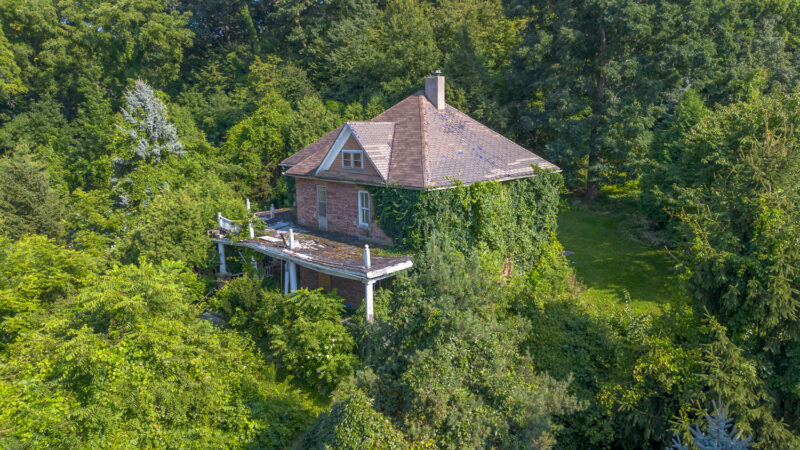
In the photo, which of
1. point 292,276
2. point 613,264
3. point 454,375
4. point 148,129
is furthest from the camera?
point 148,129

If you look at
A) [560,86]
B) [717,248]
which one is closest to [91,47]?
[560,86]

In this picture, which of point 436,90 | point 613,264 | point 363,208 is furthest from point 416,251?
point 613,264

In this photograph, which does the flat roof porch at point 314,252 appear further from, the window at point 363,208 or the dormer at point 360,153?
the dormer at point 360,153

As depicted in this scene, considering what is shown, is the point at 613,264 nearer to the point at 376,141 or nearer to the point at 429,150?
the point at 429,150

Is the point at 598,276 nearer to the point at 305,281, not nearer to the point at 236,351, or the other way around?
the point at 305,281

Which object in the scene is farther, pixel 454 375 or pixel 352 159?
pixel 352 159
